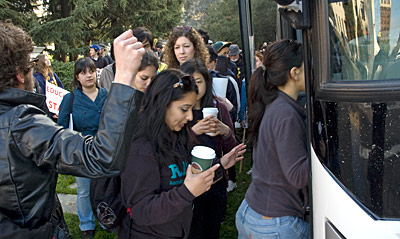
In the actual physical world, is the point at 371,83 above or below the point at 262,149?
above

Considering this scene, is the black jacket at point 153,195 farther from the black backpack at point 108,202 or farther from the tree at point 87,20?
the tree at point 87,20

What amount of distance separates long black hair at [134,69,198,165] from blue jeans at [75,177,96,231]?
2280 millimetres

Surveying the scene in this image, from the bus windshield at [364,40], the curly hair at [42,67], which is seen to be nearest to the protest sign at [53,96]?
the curly hair at [42,67]

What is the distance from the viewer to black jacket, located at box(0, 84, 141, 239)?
4.66 ft

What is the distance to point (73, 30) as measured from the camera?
15664mm

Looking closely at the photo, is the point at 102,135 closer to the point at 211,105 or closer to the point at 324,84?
the point at 324,84

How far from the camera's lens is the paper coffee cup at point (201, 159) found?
6.75ft

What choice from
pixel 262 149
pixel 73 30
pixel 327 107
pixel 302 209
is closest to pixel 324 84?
pixel 327 107

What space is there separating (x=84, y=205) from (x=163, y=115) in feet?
8.52

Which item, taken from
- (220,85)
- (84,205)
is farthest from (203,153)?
(84,205)

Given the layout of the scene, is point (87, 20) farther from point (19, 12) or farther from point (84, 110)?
point (84, 110)

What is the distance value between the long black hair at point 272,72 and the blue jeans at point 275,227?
0.48 metres

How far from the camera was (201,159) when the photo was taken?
2.06 meters

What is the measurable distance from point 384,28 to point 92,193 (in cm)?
184
